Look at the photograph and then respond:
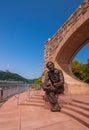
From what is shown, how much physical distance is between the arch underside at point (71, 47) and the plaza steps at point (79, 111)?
4160 mm

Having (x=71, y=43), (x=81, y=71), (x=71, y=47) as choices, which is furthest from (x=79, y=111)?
(x=81, y=71)

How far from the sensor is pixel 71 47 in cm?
1103

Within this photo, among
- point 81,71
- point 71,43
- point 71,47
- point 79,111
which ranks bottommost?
point 79,111

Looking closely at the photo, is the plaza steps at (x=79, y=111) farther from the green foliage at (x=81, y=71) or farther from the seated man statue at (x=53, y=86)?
the green foliage at (x=81, y=71)

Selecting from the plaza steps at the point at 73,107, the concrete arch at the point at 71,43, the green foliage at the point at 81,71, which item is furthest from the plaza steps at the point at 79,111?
the green foliage at the point at 81,71

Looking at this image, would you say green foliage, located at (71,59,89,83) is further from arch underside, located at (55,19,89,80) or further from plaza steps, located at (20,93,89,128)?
plaza steps, located at (20,93,89,128)

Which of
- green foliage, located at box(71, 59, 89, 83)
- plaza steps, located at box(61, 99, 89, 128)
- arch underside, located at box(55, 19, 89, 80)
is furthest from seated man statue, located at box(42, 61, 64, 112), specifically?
green foliage, located at box(71, 59, 89, 83)

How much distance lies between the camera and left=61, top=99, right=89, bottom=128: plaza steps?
4839 millimetres

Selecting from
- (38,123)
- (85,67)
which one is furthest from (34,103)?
(85,67)

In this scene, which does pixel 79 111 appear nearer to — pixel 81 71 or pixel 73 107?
pixel 73 107

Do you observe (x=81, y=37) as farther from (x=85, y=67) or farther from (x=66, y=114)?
(x=85, y=67)

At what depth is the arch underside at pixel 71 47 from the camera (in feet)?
31.7

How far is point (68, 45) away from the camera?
1073 centimetres

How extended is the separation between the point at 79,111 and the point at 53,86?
74.1 inches
